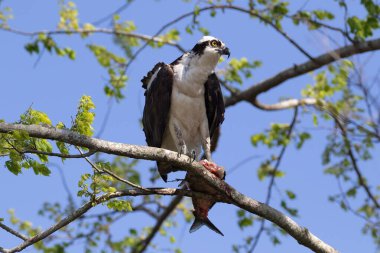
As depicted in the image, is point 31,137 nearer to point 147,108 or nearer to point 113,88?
point 147,108

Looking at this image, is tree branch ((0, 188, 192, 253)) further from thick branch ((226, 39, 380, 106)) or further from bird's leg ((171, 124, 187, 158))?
thick branch ((226, 39, 380, 106))

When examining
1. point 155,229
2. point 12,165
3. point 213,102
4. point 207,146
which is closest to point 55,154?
point 12,165

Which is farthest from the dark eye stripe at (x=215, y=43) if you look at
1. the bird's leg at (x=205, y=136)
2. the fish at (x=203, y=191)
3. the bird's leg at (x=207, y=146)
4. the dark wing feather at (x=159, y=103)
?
the fish at (x=203, y=191)

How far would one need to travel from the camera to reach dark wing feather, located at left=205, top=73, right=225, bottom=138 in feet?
24.5

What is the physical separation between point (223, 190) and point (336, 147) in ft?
18.8

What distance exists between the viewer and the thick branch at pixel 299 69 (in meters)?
9.25

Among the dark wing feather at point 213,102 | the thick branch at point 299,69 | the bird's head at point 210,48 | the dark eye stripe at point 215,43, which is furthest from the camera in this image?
the thick branch at point 299,69

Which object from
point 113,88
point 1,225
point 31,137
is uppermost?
point 113,88

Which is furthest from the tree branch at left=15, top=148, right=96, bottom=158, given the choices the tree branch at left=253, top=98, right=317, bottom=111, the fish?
the tree branch at left=253, top=98, right=317, bottom=111

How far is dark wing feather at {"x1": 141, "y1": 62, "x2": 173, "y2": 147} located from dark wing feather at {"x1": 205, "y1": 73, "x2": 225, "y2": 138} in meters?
0.42

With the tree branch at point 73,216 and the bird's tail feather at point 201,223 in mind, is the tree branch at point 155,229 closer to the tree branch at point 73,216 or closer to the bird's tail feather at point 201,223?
the bird's tail feather at point 201,223

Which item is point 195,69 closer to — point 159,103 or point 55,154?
point 159,103

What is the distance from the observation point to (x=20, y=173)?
5207mm

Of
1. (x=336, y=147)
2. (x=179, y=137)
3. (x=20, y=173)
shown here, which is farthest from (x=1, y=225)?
(x=336, y=147)
